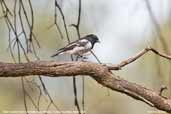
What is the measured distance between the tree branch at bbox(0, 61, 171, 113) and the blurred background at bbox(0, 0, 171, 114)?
788 millimetres

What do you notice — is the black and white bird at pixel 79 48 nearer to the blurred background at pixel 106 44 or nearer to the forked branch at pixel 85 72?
the blurred background at pixel 106 44

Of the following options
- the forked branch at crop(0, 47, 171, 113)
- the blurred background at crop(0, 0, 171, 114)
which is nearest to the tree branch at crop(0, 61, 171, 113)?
the forked branch at crop(0, 47, 171, 113)

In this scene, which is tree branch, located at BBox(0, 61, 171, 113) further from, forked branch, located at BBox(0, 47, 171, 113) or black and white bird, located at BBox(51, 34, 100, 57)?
black and white bird, located at BBox(51, 34, 100, 57)

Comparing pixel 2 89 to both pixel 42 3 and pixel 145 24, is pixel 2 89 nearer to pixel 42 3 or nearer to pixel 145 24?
pixel 42 3

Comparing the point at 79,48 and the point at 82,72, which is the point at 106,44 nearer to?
the point at 79,48

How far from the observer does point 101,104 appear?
2.05m

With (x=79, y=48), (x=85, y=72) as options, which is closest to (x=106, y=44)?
(x=79, y=48)

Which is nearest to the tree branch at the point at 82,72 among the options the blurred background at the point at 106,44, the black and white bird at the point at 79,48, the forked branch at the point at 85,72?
the forked branch at the point at 85,72

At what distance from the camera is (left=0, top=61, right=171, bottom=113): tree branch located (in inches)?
44.9

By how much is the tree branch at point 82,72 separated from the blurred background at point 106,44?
0.79m

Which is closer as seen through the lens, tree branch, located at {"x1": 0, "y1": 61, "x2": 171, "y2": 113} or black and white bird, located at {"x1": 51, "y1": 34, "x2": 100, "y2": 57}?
tree branch, located at {"x1": 0, "y1": 61, "x2": 171, "y2": 113}

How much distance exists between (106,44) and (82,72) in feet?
2.86

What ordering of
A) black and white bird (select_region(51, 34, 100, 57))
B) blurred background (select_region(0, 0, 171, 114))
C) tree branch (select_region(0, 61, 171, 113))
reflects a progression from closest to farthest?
tree branch (select_region(0, 61, 171, 113)) → black and white bird (select_region(51, 34, 100, 57)) → blurred background (select_region(0, 0, 171, 114))

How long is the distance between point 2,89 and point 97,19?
61 cm
